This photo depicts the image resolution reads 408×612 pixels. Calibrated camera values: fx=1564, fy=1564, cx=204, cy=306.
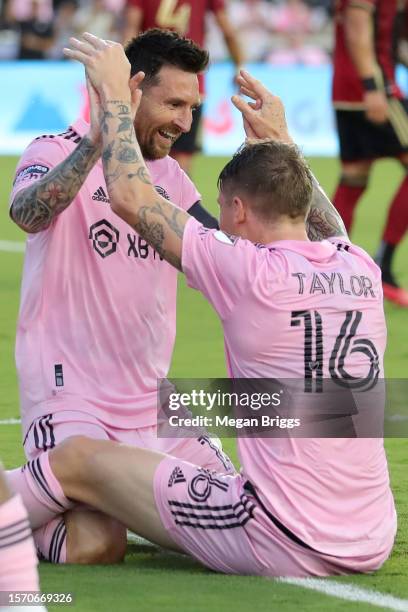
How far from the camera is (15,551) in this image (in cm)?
363

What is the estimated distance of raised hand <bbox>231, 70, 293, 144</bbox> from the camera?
16.8 ft

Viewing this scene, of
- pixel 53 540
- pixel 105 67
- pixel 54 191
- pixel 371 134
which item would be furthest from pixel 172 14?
pixel 53 540

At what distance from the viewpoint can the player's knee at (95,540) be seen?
15.8 feet

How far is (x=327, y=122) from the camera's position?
68.7 ft

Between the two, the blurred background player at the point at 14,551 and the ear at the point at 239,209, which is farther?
the ear at the point at 239,209

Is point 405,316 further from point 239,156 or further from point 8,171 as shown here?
point 8,171

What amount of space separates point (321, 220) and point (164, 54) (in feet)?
2.77

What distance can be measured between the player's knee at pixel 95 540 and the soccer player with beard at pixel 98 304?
30 centimetres

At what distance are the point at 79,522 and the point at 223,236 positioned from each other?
1076 millimetres

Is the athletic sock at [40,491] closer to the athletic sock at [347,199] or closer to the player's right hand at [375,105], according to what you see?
the player's right hand at [375,105]

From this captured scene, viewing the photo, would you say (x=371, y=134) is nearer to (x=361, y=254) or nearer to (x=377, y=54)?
(x=377, y=54)

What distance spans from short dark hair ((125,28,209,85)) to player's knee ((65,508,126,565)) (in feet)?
5.03

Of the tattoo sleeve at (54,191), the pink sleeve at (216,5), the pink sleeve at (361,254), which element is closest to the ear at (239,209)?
the pink sleeve at (361,254)

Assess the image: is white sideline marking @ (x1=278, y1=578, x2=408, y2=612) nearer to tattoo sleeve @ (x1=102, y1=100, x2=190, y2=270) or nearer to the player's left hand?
tattoo sleeve @ (x1=102, y1=100, x2=190, y2=270)
